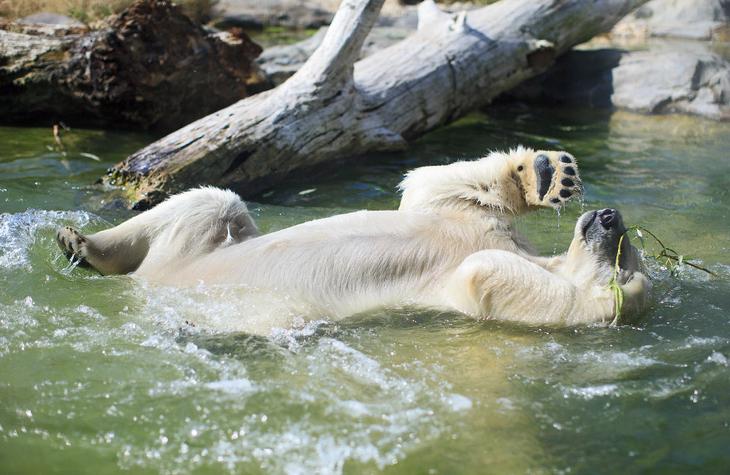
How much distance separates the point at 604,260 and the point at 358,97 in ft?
12.3

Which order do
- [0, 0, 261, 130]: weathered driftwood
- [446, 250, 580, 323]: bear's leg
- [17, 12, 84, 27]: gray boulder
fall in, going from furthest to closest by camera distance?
[17, 12, 84, 27]: gray boulder, [0, 0, 261, 130]: weathered driftwood, [446, 250, 580, 323]: bear's leg

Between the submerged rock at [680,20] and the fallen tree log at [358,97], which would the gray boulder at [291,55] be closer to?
the fallen tree log at [358,97]

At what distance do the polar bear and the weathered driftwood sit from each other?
3.71 m

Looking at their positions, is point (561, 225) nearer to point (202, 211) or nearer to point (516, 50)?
point (202, 211)

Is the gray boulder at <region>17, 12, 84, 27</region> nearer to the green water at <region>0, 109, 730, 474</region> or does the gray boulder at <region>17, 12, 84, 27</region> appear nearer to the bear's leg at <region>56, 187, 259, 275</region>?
the green water at <region>0, 109, 730, 474</region>

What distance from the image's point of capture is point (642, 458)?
3.07 meters

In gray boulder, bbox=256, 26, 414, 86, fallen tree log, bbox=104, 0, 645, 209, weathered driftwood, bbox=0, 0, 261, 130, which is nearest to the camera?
fallen tree log, bbox=104, 0, 645, 209

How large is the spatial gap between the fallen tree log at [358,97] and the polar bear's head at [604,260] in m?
3.27

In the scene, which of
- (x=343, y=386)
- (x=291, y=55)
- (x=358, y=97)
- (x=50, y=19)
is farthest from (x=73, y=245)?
(x=50, y=19)

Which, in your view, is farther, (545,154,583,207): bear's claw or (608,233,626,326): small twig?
(545,154,583,207): bear's claw

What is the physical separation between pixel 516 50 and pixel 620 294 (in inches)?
212

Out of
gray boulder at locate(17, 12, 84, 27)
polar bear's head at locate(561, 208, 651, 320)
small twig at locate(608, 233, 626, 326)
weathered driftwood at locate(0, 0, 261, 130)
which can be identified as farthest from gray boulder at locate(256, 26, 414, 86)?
small twig at locate(608, 233, 626, 326)

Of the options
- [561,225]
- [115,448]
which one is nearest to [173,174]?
[561,225]

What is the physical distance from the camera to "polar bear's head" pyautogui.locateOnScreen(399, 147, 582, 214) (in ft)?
14.5
